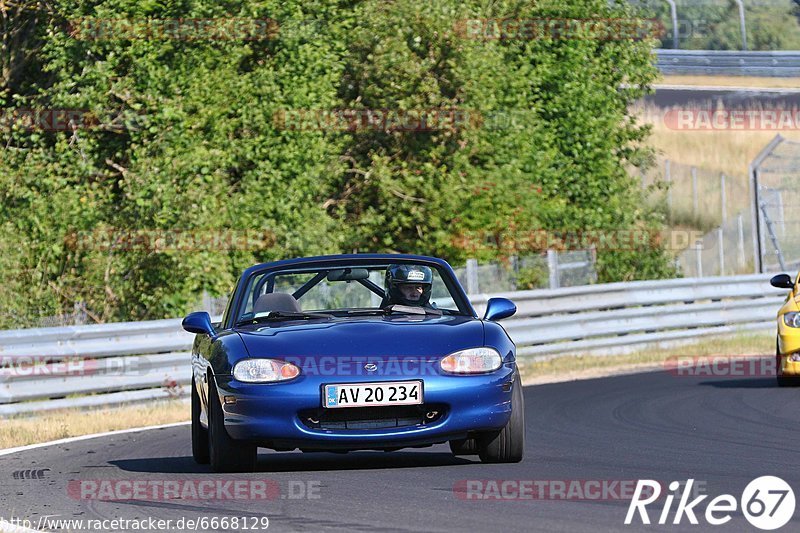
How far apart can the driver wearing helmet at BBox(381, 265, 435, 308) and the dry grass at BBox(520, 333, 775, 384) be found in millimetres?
9051

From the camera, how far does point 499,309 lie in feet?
32.4

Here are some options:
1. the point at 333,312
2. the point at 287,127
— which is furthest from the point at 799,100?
the point at 333,312

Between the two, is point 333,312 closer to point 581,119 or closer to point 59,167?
point 59,167

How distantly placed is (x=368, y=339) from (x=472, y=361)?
0.59 m

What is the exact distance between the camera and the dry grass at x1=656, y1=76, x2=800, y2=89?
63.1m

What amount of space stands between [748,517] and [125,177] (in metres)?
17.4

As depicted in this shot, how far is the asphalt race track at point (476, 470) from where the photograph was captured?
23.3 ft

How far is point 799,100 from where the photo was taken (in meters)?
60.2
